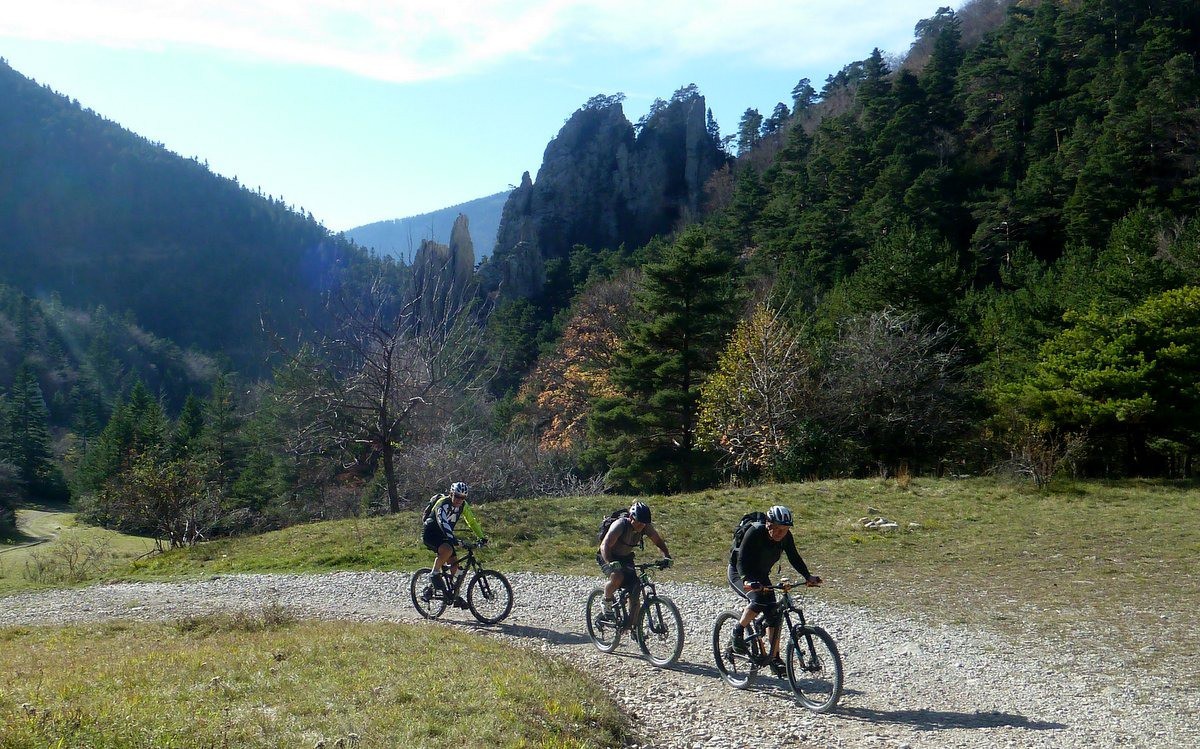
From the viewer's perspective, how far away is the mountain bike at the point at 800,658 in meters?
6.90

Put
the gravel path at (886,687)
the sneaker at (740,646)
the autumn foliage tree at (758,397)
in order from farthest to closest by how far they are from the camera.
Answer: the autumn foliage tree at (758,397)
the sneaker at (740,646)
the gravel path at (886,687)

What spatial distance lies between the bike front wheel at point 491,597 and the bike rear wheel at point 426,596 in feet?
1.48

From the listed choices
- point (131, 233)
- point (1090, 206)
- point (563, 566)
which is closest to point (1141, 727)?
point (563, 566)

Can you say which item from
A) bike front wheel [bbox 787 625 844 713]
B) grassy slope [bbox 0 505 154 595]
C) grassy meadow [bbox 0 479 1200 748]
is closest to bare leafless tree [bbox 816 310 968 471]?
grassy meadow [bbox 0 479 1200 748]

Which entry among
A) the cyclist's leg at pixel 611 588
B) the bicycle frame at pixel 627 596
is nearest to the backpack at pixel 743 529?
the bicycle frame at pixel 627 596

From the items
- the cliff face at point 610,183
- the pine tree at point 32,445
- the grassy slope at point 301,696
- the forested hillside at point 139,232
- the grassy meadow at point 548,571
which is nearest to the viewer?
the grassy slope at point 301,696

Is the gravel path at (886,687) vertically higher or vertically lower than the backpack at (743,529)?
lower

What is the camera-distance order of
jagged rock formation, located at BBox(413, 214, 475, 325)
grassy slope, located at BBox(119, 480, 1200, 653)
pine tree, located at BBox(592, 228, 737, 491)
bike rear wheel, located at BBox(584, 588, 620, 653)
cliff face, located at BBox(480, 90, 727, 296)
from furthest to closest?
cliff face, located at BBox(480, 90, 727, 296)
pine tree, located at BBox(592, 228, 737, 491)
jagged rock formation, located at BBox(413, 214, 475, 325)
grassy slope, located at BBox(119, 480, 1200, 653)
bike rear wheel, located at BBox(584, 588, 620, 653)

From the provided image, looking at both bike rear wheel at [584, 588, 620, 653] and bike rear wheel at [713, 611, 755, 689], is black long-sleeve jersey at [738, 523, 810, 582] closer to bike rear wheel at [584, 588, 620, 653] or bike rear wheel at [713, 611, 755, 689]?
bike rear wheel at [713, 611, 755, 689]

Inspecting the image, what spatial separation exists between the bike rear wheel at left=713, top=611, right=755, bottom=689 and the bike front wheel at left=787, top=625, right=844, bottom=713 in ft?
1.81

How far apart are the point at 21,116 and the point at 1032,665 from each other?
205050 millimetres

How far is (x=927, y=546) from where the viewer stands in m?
15.5

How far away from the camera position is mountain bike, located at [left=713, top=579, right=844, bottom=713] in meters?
6.90

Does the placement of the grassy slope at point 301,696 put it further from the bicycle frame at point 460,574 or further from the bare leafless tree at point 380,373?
the bare leafless tree at point 380,373
